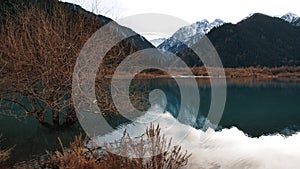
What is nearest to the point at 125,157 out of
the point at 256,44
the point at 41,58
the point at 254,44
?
the point at 41,58

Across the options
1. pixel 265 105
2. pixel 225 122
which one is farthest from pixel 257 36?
pixel 225 122

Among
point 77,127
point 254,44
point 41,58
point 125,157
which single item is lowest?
point 77,127

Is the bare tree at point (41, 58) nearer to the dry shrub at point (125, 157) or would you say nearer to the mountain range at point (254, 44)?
the dry shrub at point (125, 157)

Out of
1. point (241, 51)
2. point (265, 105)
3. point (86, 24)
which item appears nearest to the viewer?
point (86, 24)

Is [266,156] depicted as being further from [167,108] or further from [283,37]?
[283,37]

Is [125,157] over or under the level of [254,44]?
under

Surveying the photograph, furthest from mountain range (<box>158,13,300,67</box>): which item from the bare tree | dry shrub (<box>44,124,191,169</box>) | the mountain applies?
dry shrub (<box>44,124,191,169</box>)

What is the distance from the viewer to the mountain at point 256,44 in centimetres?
12862

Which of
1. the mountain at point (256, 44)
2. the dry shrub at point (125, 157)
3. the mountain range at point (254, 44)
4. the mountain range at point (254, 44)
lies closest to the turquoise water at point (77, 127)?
the dry shrub at point (125, 157)

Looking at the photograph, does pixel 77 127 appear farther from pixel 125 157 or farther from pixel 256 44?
pixel 256 44

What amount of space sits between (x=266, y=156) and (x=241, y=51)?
132m

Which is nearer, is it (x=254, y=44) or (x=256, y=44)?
(x=254, y=44)

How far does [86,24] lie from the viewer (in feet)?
41.0

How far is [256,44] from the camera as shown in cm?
14712
